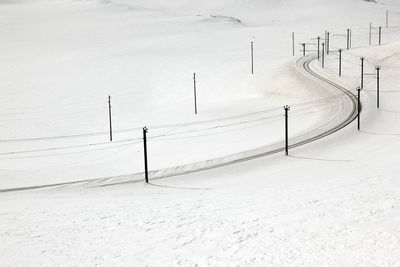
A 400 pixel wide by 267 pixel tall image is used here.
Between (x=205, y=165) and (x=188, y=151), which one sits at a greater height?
(x=205, y=165)

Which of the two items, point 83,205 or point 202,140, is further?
point 202,140

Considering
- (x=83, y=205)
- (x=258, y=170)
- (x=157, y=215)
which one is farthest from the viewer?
(x=258, y=170)

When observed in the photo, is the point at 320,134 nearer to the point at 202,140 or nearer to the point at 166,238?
the point at 202,140

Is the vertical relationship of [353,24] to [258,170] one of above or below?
above

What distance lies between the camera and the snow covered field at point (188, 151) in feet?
47.2

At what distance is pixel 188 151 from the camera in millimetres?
39156

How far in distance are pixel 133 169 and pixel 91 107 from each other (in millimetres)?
33250

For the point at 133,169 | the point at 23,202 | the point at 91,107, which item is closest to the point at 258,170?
the point at 133,169

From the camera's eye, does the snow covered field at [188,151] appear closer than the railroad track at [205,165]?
Yes

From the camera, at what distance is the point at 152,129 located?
50.9m

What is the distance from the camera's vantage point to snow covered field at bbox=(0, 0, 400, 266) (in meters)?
14.4

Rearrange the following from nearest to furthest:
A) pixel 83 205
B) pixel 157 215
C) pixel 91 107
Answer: pixel 157 215
pixel 83 205
pixel 91 107

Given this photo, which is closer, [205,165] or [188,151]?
[205,165]

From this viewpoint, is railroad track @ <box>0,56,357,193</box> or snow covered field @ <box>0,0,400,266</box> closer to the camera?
snow covered field @ <box>0,0,400,266</box>
